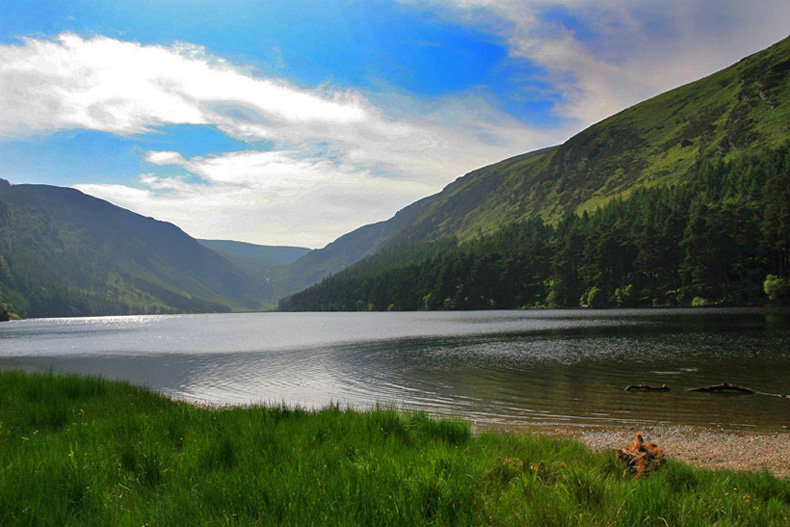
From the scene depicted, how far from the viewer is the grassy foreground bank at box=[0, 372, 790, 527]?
6.01 m

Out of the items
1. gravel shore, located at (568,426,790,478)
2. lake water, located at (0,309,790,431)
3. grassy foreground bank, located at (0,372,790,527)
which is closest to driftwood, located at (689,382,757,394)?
lake water, located at (0,309,790,431)

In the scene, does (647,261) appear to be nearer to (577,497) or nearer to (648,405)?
(648,405)

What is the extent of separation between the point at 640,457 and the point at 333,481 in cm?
701

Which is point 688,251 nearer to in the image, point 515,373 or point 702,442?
point 515,373

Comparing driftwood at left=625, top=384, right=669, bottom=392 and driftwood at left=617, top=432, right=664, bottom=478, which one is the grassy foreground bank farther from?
driftwood at left=625, top=384, right=669, bottom=392

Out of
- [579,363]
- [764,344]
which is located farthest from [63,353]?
[764,344]

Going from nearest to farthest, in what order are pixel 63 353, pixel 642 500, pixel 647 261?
1. pixel 642 500
2. pixel 63 353
3. pixel 647 261

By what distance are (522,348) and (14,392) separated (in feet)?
154

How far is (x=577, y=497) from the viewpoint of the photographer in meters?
6.66

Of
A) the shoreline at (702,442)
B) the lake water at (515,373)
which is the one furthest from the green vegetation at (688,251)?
A: the shoreline at (702,442)

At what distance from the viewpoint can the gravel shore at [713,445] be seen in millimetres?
14594

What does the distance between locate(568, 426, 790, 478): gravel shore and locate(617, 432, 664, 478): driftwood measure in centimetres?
423

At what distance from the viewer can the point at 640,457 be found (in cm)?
1003

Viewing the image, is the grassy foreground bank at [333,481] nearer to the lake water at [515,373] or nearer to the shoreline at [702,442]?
the shoreline at [702,442]
